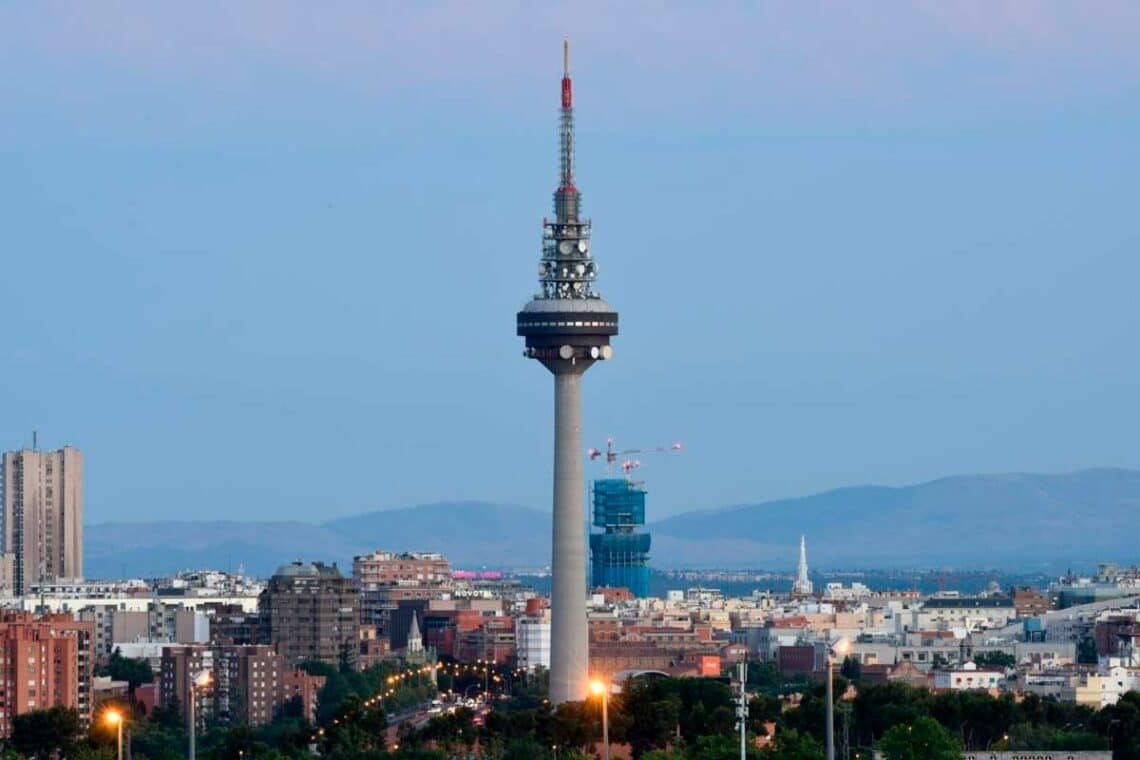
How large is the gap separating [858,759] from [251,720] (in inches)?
3027

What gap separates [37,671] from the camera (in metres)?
170

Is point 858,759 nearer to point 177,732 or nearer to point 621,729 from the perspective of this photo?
point 621,729

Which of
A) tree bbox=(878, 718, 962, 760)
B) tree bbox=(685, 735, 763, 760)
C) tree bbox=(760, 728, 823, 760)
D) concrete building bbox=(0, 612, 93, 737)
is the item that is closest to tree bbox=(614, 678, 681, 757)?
tree bbox=(685, 735, 763, 760)

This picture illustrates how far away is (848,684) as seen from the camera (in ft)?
568

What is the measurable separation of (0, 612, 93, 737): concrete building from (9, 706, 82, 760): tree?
A: 16428mm

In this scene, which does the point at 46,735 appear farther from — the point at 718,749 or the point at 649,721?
the point at 718,749

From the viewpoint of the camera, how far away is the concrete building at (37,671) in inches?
6599

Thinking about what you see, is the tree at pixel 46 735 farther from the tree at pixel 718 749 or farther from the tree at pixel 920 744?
the tree at pixel 920 744

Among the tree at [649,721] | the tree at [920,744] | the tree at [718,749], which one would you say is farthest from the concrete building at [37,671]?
the tree at [920,744]

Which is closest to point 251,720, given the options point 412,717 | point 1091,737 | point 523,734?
point 412,717

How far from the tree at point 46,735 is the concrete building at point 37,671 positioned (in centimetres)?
1643

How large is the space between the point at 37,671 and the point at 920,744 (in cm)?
6556

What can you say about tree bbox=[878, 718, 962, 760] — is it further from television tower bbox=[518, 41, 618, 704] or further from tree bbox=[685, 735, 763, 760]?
television tower bbox=[518, 41, 618, 704]

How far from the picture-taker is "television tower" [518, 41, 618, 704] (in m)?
180
